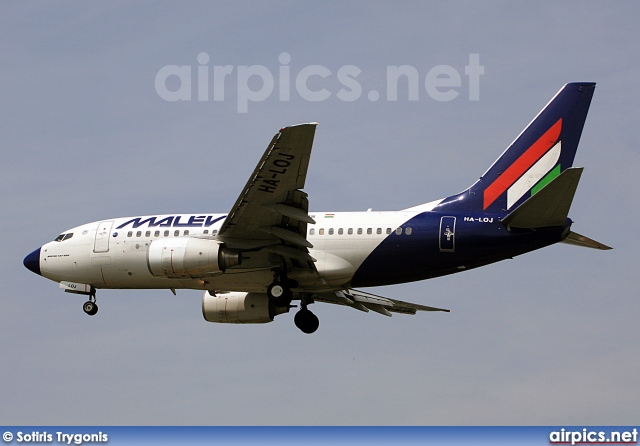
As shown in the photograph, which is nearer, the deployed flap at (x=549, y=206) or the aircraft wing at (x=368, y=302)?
the deployed flap at (x=549, y=206)

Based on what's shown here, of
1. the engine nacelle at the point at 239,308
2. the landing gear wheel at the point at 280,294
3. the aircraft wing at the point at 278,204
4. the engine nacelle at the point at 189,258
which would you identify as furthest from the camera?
the engine nacelle at the point at 239,308

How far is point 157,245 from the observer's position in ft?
140

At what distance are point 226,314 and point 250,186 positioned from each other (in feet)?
29.6

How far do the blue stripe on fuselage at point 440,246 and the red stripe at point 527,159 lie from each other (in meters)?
1.87

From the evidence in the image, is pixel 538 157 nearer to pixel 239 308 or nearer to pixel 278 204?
pixel 278 204

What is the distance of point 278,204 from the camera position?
4103 cm

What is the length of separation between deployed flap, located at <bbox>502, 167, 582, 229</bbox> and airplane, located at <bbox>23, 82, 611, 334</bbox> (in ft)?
0.14

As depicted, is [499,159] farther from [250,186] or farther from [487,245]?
[250,186]

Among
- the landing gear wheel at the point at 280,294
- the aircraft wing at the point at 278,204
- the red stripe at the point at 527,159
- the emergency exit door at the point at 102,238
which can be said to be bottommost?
the landing gear wheel at the point at 280,294

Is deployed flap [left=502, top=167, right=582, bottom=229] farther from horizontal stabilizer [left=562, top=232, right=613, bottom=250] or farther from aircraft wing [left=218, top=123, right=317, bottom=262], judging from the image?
aircraft wing [left=218, top=123, right=317, bottom=262]

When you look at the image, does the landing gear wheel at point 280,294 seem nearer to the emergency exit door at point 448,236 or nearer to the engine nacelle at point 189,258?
the engine nacelle at point 189,258

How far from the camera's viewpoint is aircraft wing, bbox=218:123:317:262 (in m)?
38.9

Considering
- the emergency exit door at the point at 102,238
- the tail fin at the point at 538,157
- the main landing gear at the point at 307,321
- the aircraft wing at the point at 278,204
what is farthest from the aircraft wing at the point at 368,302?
the emergency exit door at the point at 102,238

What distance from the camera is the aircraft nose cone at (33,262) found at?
49.0 metres
